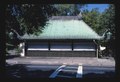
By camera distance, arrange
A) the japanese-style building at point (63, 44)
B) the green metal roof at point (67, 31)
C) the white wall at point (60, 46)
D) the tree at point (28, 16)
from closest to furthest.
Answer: the tree at point (28, 16) → the japanese-style building at point (63, 44) → the green metal roof at point (67, 31) → the white wall at point (60, 46)

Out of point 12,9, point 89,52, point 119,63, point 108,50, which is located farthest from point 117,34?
point 108,50

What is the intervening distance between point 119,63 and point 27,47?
1116 inches

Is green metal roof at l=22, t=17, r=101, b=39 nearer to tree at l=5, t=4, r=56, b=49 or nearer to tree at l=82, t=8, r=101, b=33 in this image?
tree at l=82, t=8, r=101, b=33

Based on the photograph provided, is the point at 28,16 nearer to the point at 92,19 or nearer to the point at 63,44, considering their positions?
the point at 63,44

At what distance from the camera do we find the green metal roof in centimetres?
3316

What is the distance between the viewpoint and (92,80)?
626 centimetres

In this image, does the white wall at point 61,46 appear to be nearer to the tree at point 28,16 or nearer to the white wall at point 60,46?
the white wall at point 60,46

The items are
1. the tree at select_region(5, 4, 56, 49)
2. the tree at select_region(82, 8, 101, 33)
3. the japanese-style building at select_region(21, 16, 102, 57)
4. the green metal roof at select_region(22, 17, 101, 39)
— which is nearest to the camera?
the tree at select_region(5, 4, 56, 49)

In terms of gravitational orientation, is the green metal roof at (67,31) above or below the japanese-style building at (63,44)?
above

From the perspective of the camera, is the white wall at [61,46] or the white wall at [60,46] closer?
the white wall at [61,46]

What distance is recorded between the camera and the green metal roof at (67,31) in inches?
1305

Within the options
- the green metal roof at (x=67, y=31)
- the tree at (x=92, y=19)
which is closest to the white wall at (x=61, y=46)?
the green metal roof at (x=67, y=31)

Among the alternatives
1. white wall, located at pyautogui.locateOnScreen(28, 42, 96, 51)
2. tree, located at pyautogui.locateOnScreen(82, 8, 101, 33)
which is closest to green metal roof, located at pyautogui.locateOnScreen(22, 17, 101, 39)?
white wall, located at pyautogui.locateOnScreen(28, 42, 96, 51)

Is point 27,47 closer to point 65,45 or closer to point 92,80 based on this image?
point 65,45
